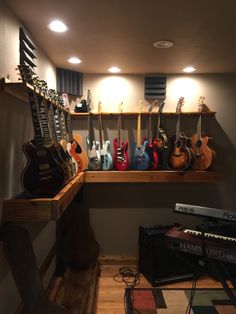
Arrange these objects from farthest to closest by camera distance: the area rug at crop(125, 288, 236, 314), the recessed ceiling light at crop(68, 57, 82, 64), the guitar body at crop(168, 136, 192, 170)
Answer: the guitar body at crop(168, 136, 192, 170) < the recessed ceiling light at crop(68, 57, 82, 64) < the area rug at crop(125, 288, 236, 314)

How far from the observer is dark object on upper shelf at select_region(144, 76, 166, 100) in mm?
3379

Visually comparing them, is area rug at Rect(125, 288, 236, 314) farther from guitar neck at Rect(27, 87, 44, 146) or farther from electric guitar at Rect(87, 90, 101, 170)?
guitar neck at Rect(27, 87, 44, 146)

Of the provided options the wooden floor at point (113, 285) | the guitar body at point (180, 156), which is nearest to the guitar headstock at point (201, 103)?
the guitar body at point (180, 156)

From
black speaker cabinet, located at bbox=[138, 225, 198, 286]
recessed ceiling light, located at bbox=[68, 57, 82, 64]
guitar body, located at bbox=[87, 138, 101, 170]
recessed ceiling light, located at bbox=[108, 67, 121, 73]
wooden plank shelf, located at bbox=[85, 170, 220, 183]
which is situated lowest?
black speaker cabinet, located at bbox=[138, 225, 198, 286]

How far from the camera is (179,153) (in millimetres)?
3129

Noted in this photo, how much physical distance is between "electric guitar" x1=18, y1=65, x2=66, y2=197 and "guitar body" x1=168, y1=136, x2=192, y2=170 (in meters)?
1.74

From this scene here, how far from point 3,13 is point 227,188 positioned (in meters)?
2.91

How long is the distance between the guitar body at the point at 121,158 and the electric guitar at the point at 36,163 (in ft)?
4.93

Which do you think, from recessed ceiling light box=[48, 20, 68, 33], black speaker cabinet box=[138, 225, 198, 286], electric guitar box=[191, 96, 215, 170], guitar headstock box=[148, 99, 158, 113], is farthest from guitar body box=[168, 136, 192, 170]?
recessed ceiling light box=[48, 20, 68, 33]

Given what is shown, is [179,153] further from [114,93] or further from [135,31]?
[135,31]

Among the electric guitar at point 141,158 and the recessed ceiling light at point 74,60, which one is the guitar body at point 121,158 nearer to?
the electric guitar at point 141,158

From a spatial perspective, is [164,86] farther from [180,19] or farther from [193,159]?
[180,19]

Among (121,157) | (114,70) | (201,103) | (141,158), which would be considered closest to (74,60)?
(114,70)

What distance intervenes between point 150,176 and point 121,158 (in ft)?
1.20
